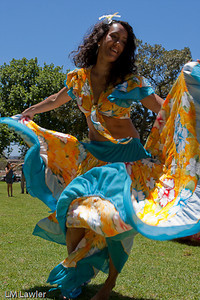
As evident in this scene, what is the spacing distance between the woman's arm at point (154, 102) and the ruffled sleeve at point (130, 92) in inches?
1.3

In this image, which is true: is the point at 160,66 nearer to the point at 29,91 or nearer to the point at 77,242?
the point at 29,91

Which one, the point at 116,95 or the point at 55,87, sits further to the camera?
the point at 55,87

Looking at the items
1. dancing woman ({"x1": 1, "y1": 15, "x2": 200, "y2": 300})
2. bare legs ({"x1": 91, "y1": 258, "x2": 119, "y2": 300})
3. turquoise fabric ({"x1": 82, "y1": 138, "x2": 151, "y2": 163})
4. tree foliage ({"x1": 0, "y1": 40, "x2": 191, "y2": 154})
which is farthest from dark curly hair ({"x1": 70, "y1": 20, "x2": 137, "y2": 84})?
tree foliage ({"x1": 0, "y1": 40, "x2": 191, "y2": 154})

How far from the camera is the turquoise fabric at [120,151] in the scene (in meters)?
2.85

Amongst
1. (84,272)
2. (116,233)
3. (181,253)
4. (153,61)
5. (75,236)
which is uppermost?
(153,61)

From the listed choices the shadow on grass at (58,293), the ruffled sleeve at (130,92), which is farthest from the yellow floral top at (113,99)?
the shadow on grass at (58,293)

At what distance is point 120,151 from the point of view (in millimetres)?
2918

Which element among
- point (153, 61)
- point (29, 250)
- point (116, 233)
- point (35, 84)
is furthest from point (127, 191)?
point (35, 84)

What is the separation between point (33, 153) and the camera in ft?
10.0

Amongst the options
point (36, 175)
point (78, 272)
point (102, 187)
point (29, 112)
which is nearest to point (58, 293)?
point (78, 272)

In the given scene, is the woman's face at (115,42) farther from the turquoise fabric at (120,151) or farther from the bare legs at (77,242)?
the bare legs at (77,242)

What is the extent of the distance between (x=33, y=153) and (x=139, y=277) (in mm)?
1680

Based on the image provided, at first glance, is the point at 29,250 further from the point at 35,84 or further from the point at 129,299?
the point at 35,84

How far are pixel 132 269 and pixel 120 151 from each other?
64.3 inches
